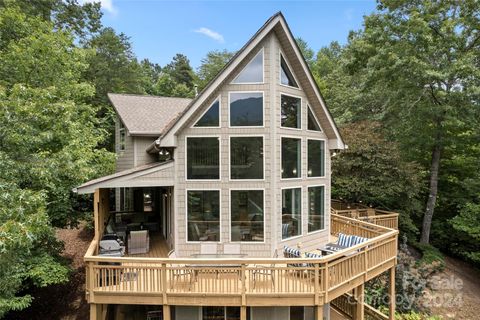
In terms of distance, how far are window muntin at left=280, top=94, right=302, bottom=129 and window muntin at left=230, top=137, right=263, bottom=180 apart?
1.23 m

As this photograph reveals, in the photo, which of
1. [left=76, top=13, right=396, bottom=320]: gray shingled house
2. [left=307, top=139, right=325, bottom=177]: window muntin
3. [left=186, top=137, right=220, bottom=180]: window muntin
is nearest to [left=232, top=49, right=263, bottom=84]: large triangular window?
[left=76, top=13, right=396, bottom=320]: gray shingled house

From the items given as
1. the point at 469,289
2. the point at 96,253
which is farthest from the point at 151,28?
the point at 469,289

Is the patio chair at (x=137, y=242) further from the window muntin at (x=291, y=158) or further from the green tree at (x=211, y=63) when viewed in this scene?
the green tree at (x=211, y=63)

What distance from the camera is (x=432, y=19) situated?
1505cm

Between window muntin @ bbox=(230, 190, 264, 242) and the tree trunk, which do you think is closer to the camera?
window muntin @ bbox=(230, 190, 264, 242)

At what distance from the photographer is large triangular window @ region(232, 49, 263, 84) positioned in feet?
29.9

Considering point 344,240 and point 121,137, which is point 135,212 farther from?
point 344,240

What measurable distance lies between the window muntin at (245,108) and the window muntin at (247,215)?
230 centimetres

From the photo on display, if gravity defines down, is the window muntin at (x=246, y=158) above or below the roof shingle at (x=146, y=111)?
below

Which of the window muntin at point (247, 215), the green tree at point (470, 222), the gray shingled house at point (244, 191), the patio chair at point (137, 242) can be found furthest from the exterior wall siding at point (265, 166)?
the green tree at point (470, 222)

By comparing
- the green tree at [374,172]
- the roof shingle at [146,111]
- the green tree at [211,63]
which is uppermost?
the green tree at [211,63]

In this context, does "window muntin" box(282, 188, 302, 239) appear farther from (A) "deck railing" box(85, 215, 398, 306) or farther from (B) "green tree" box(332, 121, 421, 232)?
(B) "green tree" box(332, 121, 421, 232)

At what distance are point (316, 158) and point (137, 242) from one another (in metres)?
7.41

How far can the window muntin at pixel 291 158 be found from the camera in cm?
941
